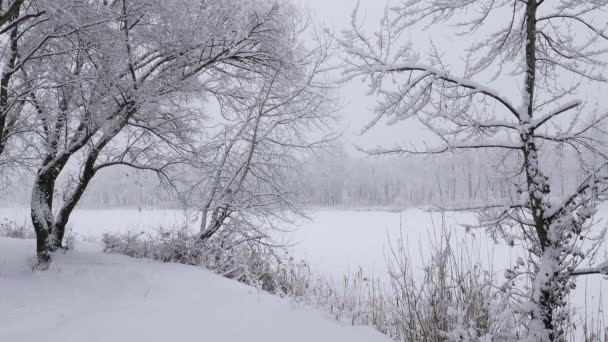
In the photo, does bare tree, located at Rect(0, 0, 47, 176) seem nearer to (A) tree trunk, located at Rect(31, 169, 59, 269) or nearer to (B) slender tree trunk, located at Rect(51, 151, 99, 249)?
(A) tree trunk, located at Rect(31, 169, 59, 269)

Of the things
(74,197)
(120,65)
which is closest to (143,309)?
(120,65)

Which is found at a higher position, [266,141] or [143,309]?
[266,141]

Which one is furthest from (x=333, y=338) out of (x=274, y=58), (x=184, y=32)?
(x=274, y=58)

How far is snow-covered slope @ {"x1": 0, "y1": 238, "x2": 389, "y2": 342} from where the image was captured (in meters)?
3.79

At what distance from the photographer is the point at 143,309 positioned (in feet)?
14.6

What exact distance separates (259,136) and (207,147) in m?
1.13

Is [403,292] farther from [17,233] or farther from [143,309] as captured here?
[17,233]

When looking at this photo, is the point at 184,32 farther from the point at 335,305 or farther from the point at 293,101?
the point at 335,305

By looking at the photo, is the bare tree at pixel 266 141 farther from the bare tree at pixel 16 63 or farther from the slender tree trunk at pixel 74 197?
the bare tree at pixel 16 63

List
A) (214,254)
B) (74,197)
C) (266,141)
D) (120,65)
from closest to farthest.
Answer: (120,65)
(74,197)
(214,254)
(266,141)

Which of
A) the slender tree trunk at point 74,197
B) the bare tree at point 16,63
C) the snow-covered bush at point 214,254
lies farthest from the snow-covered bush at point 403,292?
the bare tree at point 16,63

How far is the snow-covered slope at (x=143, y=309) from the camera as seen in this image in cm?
379

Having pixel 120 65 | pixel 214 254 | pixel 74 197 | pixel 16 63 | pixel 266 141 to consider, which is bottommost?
pixel 214 254

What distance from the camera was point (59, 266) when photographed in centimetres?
616
